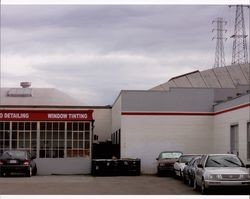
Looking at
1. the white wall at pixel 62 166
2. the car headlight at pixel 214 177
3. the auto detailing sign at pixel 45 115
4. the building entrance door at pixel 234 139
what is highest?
the auto detailing sign at pixel 45 115

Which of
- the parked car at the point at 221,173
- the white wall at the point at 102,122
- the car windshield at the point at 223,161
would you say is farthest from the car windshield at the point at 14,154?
the white wall at the point at 102,122

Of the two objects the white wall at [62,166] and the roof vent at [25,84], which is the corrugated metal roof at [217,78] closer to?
the white wall at [62,166]

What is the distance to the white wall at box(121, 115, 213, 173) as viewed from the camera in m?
36.1

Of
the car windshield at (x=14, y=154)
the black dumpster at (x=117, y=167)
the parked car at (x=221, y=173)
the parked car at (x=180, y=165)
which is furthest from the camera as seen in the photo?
the black dumpster at (x=117, y=167)

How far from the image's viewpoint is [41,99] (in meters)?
56.6

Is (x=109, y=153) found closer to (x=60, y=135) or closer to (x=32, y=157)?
A: (x=60, y=135)

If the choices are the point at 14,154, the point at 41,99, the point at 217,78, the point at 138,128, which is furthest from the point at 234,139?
the point at 41,99

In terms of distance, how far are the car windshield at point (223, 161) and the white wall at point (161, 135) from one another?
15.9m

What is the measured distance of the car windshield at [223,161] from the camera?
19609 millimetres

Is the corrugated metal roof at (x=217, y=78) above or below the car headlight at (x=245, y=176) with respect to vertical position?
above

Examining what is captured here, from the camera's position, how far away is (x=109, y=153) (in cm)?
3831

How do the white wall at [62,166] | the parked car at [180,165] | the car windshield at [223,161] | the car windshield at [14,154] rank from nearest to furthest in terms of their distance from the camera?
the car windshield at [223,161]
the parked car at [180,165]
the car windshield at [14,154]
the white wall at [62,166]

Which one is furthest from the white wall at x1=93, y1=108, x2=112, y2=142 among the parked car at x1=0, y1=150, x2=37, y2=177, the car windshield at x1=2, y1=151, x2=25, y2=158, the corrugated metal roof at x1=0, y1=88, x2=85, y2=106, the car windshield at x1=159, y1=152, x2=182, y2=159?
the parked car at x1=0, y1=150, x2=37, y2=177

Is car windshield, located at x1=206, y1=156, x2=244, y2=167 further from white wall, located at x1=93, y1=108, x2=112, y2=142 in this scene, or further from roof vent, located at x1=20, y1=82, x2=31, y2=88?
roof vent, located at x1=20, y1=82, x2=31, y2=88
